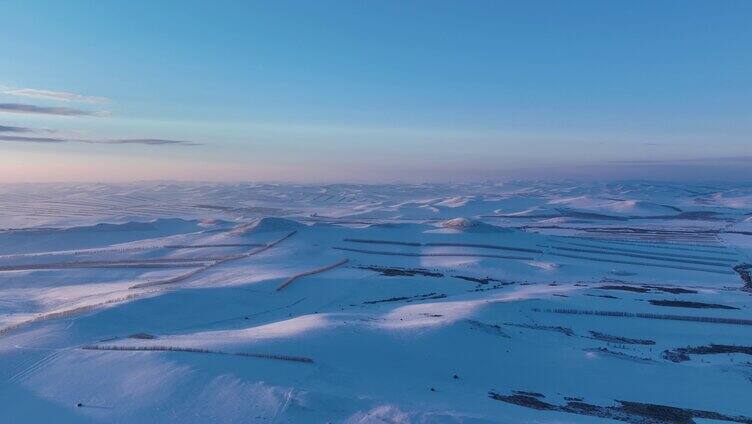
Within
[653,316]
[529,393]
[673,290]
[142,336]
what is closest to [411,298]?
[653,316]

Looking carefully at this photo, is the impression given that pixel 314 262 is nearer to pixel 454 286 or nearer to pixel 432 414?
pixel 454 286

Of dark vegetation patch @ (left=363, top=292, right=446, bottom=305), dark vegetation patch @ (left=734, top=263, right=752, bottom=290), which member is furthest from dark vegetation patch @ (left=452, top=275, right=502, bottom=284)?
dark vegetation patch @ (left=734, top=263, right=752, bottom=290)

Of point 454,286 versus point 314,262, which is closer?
point 454,286

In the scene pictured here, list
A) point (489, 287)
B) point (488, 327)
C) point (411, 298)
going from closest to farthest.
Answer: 1. point (488, 327)
2. point (411, 298)
3. point (489, 287)

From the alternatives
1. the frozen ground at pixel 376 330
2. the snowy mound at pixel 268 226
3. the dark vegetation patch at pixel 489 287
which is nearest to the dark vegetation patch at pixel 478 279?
the frozen ground at pixel 376 330

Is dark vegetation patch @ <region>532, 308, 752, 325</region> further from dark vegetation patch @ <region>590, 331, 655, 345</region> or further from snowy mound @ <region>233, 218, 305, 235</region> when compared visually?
snowy mound @ <region>233, 218, 305, 235</region>

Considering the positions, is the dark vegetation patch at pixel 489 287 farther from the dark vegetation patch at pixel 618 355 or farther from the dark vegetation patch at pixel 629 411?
the dark vegetation patch at pixel 629 411

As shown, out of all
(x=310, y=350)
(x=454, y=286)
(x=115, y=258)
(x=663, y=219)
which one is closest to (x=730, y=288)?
(x=454, y=286)

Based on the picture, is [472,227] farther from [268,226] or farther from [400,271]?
[268,226]
